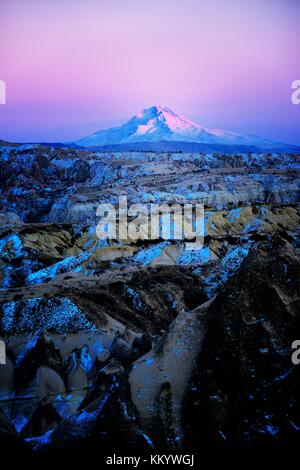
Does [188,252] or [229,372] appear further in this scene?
[188,252]

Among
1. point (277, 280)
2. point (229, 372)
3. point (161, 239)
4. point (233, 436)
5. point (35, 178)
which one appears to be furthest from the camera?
point (35, 178)

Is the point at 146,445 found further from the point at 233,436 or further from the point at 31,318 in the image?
the point at 31,318

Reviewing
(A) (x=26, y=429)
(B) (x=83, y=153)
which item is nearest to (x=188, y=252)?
(A) (x=26, y=429)

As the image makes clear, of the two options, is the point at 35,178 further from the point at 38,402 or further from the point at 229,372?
the point at 229,372

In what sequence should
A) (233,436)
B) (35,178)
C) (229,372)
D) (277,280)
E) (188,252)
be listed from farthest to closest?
1. (35,178)
2. (188,252)
3. (277,280)
4. (229,372)
5. (233,436)

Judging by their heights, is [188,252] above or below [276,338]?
below

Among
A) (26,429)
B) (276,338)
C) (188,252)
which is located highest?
(276,338)

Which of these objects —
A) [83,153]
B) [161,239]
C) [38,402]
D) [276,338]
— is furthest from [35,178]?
[276,338]
